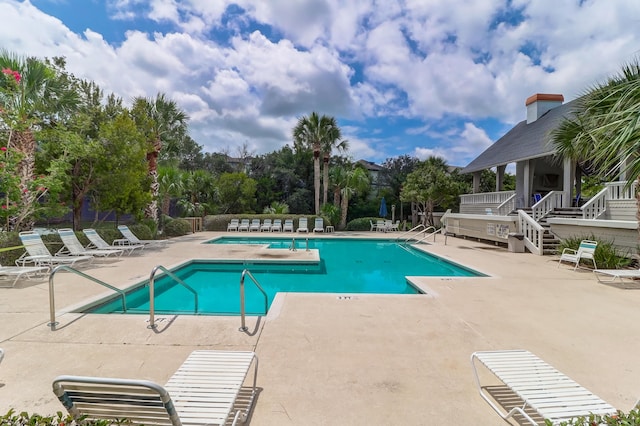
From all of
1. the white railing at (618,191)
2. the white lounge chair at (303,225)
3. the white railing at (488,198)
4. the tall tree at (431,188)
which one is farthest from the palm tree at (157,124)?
the white railing at (618,191)

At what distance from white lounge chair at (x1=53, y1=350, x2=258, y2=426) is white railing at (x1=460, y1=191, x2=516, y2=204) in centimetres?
1864

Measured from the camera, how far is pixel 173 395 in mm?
2447

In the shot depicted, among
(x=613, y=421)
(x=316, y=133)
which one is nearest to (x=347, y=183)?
(x=316, y=133)

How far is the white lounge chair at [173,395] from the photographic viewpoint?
1811 millimetres

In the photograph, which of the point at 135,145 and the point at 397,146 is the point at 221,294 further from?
the point at 397,146

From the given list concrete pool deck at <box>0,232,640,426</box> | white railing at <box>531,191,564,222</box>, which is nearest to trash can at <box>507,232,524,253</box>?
white railing at <box>531,191,564,222</box>

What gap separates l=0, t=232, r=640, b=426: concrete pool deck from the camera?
292 cm

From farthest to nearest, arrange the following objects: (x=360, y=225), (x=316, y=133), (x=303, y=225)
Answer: (x=360, y=225) < (x=316, y=133) < (x=303, y=225)

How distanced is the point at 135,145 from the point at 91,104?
483 centimetres

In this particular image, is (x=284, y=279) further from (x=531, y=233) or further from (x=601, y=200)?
(x=601, y=200)

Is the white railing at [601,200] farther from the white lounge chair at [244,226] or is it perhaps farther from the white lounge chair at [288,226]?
the white lounge chair at [244,226]

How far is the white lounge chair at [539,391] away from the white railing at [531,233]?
11069 millimetres

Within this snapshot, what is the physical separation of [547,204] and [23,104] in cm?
2049

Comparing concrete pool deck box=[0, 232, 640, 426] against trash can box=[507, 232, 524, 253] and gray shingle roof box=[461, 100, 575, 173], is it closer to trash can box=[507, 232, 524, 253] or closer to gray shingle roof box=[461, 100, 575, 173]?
trash can box=[507, 232, 524, 253]
